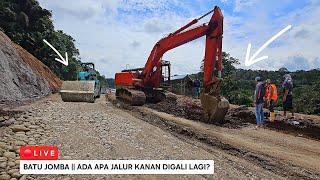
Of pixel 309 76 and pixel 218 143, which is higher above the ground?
pixel 309 76

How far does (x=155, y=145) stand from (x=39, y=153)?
2595 millimetres

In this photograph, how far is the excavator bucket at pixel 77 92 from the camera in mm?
19281

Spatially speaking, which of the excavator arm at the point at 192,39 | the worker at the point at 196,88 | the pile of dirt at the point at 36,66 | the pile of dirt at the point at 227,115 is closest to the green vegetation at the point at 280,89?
the pile of dirt at the point at 227,115

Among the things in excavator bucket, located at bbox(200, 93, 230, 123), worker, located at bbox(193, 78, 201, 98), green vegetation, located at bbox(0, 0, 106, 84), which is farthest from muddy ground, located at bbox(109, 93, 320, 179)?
green vegetation, located at bbox(0, 0, 106, 84)

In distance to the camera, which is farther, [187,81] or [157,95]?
[187,81]

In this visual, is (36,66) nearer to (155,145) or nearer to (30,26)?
(30,26)

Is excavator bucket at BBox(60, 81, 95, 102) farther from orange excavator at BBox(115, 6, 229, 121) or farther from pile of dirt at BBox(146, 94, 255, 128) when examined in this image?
pile of dirt at BBox(146, 94, 255, 128)

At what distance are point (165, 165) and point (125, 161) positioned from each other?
0.79 metres

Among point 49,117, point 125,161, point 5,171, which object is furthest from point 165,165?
point 49,117

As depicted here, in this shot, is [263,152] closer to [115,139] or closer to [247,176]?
[247,176]

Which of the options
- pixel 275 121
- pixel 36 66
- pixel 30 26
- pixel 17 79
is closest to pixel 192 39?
pixel 275 121

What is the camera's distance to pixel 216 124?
1317 cm

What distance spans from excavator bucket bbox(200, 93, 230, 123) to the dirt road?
1008mm

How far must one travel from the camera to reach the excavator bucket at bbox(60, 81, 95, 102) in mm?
19281
